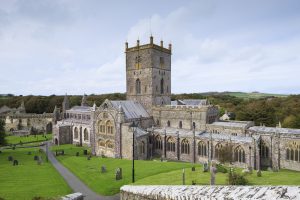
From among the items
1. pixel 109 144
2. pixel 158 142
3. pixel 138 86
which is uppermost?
pixel 138 86

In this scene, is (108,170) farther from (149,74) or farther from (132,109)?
Answer: (149,74)

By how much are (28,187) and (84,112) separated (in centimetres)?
3617

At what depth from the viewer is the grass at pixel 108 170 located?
2603cm

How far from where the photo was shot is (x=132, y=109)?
43969 millimetres

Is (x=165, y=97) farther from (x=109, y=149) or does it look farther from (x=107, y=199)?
(x=107, y=199)

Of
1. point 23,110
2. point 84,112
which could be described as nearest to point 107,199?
point 84,112

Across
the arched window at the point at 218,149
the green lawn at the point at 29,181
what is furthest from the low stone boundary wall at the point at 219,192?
the arched window at the point at 218,149

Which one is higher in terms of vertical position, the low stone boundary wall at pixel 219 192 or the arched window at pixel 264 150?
the low stone boundary wall at pixel 219 192

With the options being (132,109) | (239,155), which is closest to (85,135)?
(132,109)

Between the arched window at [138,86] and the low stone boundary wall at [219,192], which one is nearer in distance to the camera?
the low stone boundary wall at [219,192]

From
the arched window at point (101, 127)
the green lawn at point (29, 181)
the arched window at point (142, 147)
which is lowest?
the green lawn at point (29, 181)

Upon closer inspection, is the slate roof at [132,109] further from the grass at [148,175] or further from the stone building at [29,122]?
the stone building at [29,122]

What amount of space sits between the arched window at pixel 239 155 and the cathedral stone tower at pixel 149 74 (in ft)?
57.4

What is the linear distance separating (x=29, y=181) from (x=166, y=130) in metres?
21.2
